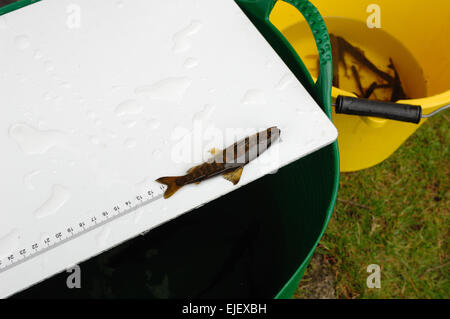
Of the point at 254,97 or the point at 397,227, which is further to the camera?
the point at 397,227

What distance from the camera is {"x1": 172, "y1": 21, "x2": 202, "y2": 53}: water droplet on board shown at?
0.86 metres

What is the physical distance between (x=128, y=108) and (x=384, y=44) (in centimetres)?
128

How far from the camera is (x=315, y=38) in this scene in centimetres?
85

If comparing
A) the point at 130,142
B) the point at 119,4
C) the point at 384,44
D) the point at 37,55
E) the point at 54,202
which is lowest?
the point at 54,202

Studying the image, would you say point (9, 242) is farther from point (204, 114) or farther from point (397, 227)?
point (397, 227)

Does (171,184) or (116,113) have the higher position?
(116,113)

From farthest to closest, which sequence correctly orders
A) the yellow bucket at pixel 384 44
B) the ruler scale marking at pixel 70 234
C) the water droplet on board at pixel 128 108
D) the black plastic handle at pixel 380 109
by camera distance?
the yellow bucket at pixel 384 44, the black plastic handle at pixel 380 109, the water droplet on board at pixel 128 108, the ruler scale marking at pixel 70 234

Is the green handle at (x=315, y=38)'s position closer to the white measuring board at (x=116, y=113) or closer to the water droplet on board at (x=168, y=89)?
the white measuring board at (x=116, y=113)

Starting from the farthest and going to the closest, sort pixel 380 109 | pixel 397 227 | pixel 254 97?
1. pixel 397 227
2. pixel 380 109
3. pixel 254 97

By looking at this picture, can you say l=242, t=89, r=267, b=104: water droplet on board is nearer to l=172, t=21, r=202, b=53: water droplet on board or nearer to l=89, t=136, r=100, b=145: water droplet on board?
l=172, t=21, r=202, b=53: water droplet on board

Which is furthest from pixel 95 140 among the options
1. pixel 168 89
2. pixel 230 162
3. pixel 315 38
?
pixel 315 38

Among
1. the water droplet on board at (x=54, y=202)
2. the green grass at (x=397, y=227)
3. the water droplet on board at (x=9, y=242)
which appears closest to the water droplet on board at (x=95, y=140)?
the water droplet on board at (x=54, y=202)

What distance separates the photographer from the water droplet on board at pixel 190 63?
0.85m
